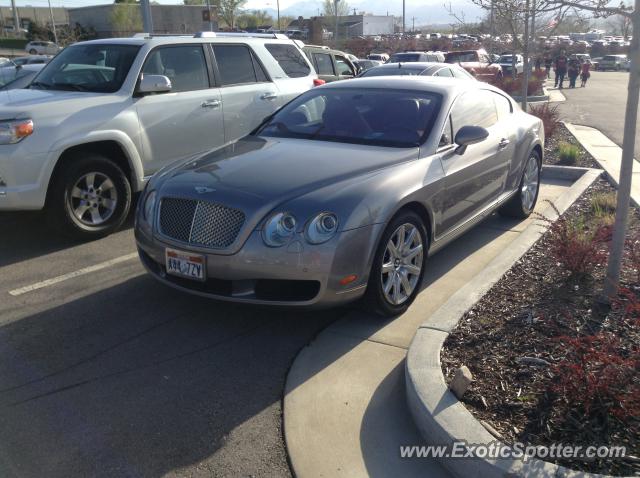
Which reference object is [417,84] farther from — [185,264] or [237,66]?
[237,66]

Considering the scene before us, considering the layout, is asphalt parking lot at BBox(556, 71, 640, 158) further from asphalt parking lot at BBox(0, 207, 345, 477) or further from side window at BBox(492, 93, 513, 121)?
asphalt parking lot at BBox(0, 207, 345, 477)

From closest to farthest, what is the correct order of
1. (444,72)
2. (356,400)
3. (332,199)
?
(356,400)
(332,199)
(444,72)

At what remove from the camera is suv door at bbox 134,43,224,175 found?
659 centimetres

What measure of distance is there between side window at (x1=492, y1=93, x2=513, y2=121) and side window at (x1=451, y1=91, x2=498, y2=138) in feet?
0.36

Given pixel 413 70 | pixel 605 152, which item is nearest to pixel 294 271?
pixel 605 152

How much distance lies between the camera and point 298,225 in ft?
12.7

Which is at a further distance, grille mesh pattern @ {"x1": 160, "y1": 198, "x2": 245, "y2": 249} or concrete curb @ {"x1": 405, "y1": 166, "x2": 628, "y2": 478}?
grille mesh pattern @ {"x1": 160, "y1": 198, "x2": 245, "y2": 249}

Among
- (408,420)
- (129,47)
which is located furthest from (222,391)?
(129,47)

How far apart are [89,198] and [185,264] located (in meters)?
2.51

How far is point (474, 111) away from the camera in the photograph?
5676 mm

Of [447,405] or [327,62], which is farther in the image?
[327,62]

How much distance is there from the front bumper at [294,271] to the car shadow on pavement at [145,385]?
37cm

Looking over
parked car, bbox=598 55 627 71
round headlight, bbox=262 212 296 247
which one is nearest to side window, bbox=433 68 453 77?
round headlight, bbox=262 212 296 247

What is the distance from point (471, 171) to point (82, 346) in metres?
3.37
